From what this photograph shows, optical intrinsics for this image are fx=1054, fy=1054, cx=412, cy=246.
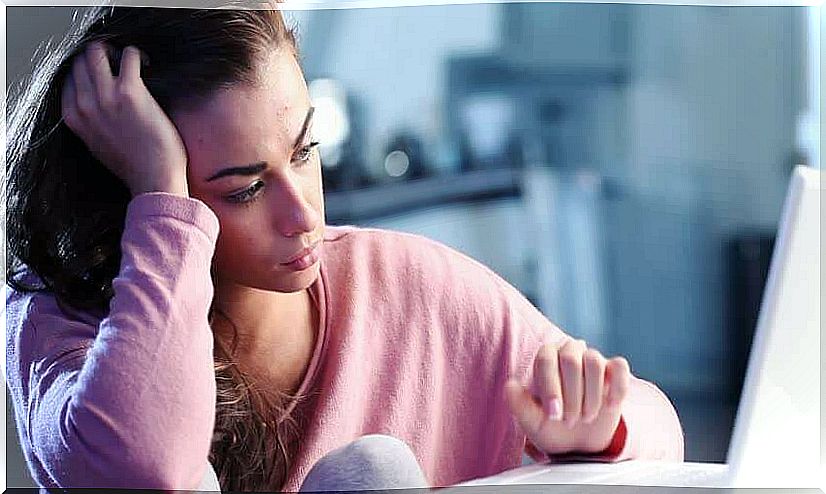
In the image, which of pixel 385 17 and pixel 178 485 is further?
pixel 385 17

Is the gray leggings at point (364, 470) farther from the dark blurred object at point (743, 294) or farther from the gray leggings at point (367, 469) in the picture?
the dark blurred object at point (743, 294)

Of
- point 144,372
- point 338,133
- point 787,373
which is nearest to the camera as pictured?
point 787,373

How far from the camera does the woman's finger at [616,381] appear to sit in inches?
33.2

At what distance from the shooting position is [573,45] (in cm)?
90

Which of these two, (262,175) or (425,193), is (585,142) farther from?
(262,175)

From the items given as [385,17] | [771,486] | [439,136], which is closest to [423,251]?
[439,136]

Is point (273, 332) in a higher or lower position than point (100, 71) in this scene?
lower

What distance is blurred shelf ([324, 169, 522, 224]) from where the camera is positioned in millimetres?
910

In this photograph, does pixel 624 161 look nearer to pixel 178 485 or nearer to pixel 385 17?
pixel 385 17

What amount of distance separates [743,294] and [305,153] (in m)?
0.40

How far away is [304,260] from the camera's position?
88 cm

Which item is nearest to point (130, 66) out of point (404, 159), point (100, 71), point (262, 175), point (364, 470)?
point (100, 71)

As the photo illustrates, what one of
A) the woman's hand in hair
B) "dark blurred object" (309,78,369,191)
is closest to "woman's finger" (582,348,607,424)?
"dark blurred object" (309,78,369,191)

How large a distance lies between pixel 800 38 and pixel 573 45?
20 cm
